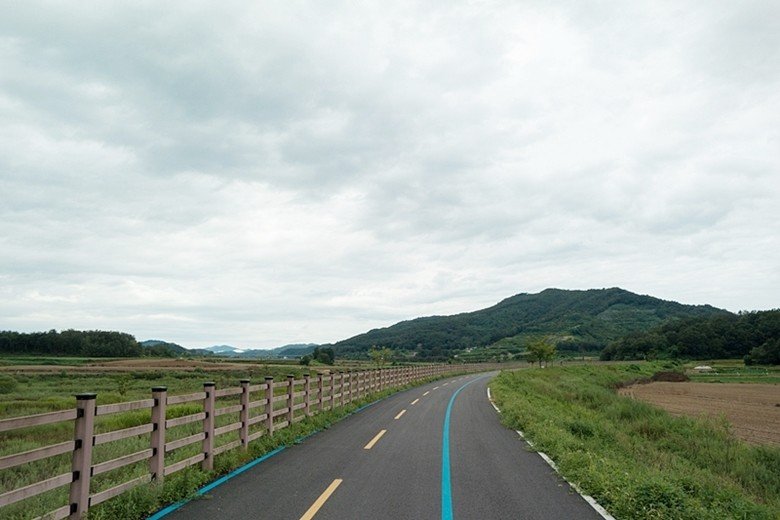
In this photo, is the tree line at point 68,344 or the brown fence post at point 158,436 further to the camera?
the tree line at point 68,344

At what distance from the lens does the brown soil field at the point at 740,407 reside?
78.9 ft

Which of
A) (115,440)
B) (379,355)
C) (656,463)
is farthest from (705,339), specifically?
(115,440)

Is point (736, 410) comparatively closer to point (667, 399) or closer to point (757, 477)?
point (667, 399)

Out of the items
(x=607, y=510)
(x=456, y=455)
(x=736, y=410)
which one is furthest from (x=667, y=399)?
(x=607, y=510)

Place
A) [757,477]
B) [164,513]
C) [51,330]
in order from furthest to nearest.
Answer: [51,330], [757,477], [164,513]

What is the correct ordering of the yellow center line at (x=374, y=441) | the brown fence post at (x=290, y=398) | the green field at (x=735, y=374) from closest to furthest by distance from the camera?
the yellow center line at (x=374, y=441), the brown fence post at (x=290, y=398), the green field at (x=735, y=374)

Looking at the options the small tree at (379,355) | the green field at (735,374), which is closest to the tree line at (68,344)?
the small tree at (379,355)

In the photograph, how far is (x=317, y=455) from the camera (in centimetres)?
1105

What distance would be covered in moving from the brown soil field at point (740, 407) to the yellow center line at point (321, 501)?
2091 cm

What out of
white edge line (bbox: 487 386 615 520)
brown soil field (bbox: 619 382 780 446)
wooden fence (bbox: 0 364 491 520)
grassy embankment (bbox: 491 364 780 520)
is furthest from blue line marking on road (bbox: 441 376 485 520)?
brown soil field (bbox: 619 382 780 446)

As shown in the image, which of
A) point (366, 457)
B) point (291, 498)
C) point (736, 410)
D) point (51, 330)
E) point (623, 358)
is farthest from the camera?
point (51, 330)

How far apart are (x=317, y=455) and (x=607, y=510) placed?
20.8ft

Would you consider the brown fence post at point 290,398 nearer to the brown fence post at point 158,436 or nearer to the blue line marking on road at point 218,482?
the blue line marking on road at point 218,482

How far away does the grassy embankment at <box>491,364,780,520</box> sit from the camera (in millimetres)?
7070
